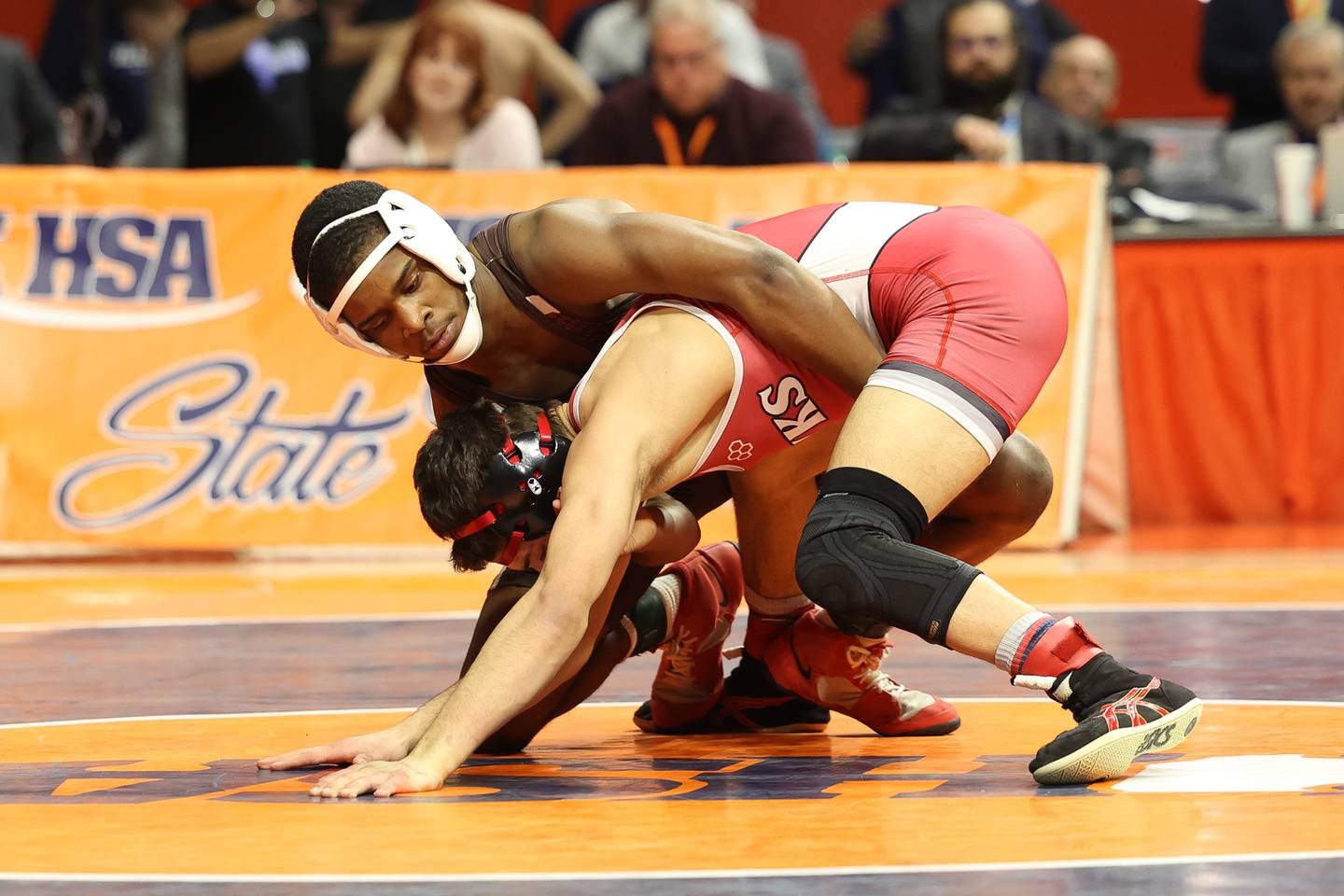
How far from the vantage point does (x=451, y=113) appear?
7547mm

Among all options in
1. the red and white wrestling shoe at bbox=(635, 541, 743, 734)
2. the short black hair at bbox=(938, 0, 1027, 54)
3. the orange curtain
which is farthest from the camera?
the short black hair at bbox=(938, 0, 1027, 54)

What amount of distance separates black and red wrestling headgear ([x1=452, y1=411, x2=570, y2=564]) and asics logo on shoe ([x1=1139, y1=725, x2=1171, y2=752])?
101 centimetres

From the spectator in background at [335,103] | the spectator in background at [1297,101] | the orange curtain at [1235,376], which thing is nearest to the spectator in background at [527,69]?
the spectator in background at [335,103]

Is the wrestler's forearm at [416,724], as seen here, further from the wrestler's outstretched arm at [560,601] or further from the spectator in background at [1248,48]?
the spectator in background at [1248,48]

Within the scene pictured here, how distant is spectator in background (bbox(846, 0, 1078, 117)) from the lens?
891 centimetres

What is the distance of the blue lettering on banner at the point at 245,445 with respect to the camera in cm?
664

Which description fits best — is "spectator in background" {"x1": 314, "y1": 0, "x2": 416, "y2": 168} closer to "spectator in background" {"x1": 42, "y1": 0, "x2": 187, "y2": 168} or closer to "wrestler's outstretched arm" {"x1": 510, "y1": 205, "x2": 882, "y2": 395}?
"spectator in background" {"x1": 42, "y1": 0, "x2": 187, "y2": 168}

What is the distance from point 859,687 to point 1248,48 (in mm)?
6382

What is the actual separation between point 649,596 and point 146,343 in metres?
3.49

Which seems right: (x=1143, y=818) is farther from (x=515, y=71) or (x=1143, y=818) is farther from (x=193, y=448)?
(x=515, y=71)

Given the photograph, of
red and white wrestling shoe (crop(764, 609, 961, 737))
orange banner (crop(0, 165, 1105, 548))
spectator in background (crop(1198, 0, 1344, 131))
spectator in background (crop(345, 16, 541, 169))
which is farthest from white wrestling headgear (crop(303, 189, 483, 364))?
spectator in background (crop(1198, 0, 1344, 131))

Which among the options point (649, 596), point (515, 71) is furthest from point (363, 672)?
point (515, 71)

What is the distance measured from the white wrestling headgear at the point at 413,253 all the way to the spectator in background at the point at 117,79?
5502mm

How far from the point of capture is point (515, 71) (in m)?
8.51
